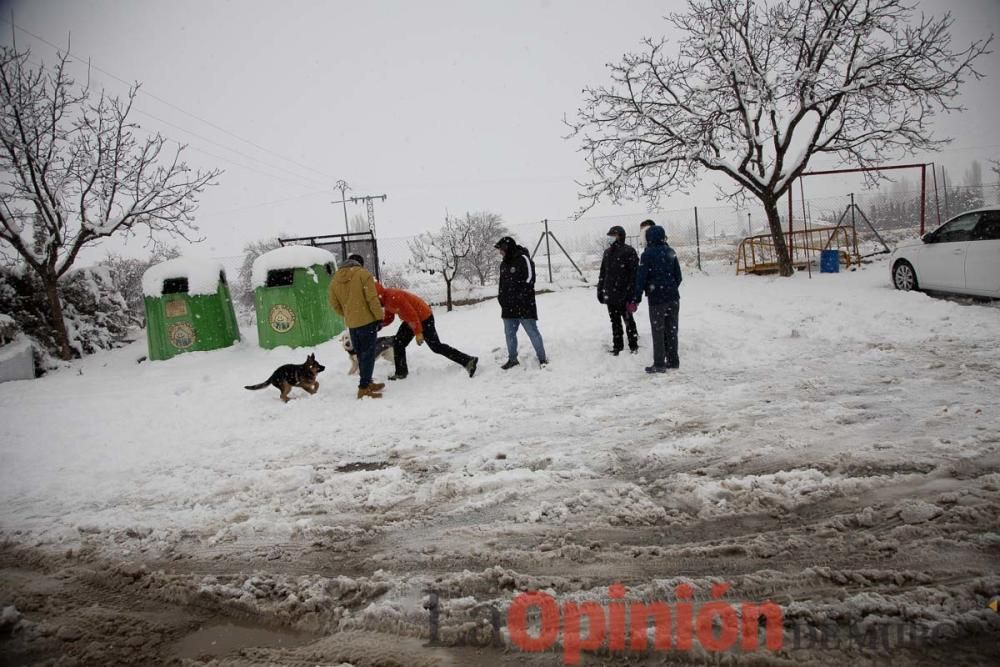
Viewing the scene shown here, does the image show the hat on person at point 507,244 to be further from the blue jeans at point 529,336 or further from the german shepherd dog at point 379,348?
the german shepherd dog at point 379,348

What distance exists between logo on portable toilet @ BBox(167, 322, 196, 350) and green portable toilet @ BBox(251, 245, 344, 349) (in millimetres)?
1356

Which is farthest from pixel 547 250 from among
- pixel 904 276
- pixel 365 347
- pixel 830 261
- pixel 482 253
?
pixel 482 253

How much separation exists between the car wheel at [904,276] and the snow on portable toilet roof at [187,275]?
1387cm

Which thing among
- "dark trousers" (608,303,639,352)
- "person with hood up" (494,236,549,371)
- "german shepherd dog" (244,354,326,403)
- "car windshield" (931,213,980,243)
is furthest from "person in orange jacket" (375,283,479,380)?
"car windshield" (931,213,980,243)

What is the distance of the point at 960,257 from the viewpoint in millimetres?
8375

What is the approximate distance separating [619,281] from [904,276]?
735 cm

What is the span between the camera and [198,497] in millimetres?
3502

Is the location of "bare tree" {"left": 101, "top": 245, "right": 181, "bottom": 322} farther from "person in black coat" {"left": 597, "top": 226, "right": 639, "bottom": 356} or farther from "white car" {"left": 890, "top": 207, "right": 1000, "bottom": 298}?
"white car" {"left": 890, "top": 207, "right": 1000, "bottom": 298}

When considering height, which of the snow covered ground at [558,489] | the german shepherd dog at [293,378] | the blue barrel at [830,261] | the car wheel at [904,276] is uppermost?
the blue barrel at [830,261]

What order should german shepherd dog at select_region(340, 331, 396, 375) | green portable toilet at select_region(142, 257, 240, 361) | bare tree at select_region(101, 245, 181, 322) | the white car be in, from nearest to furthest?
german shepherd dog at select_region(340, 331, 396, 375) → the white car → green portable toilet at select_region(142, 257, 240, 361) → bare tree at select_region(101, 245, 181, 322)

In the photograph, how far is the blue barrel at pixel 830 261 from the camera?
13734 mm

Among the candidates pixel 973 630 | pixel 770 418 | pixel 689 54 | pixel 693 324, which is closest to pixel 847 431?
pixel 770 418

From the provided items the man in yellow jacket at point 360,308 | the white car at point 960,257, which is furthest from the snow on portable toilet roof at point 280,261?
the white car at point 960,257

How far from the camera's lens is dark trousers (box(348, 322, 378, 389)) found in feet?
20.1
